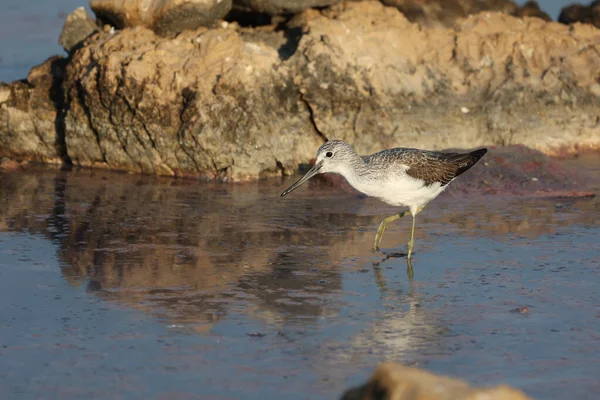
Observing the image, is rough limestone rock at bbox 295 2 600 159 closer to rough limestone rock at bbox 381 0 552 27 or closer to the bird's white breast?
rough limestone rock at bbox 381 0 552 27

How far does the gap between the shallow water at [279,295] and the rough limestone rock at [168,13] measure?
2565mm

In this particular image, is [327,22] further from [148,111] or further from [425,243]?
[425,243]

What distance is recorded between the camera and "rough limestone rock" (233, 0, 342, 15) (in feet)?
40.7

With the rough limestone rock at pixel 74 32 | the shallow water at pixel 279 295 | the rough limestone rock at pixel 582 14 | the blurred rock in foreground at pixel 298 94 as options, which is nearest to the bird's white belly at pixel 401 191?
the shallow water at pixel 279 295

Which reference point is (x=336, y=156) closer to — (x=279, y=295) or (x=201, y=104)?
(x=279, y=295)

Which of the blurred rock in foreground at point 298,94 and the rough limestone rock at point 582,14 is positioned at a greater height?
the rough limestone rock at point 582,14

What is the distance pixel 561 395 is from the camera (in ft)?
16.0

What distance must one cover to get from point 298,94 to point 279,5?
4.72 feet

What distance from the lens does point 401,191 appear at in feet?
27.3

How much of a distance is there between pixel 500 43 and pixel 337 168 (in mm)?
5482

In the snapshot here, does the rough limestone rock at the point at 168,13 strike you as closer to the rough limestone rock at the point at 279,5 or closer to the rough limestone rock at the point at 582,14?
the rough limestone rock at the point at 279,5

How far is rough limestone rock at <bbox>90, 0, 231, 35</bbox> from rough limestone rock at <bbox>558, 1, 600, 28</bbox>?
19.7 ft

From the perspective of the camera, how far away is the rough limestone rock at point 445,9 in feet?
43.2

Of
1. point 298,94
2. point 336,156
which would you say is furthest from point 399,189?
point 298,94
